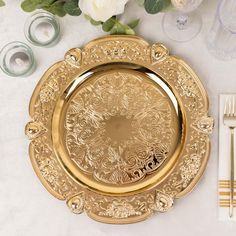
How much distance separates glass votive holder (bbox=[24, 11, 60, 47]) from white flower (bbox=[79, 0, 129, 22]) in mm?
115

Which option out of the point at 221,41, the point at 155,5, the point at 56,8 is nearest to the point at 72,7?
the point at 56,8

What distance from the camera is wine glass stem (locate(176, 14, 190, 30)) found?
3.12 feet

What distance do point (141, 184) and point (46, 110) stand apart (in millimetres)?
239

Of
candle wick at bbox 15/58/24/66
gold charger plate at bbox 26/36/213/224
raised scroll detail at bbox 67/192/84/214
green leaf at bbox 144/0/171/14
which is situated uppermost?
green leaf at bbox 144/0/171/14

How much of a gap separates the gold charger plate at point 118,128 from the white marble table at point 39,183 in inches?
1.3

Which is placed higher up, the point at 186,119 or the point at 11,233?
the point at 186,119

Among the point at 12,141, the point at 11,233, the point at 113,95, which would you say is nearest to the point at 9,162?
the point at 12,141

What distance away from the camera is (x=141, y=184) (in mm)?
961

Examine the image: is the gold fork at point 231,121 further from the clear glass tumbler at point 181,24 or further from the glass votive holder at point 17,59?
the glass votive holder at point 17,59

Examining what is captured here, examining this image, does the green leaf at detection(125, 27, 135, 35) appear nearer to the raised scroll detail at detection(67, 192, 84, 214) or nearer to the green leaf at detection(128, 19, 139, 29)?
the green leaf at detection(128, 19, 139, 29)

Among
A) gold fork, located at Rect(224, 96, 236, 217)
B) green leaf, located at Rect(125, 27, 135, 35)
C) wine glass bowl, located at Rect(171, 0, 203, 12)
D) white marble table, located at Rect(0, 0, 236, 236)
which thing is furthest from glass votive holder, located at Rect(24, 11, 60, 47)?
gold fork, located at Rect(224, 96, 236, 217)

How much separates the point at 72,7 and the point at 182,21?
22cm

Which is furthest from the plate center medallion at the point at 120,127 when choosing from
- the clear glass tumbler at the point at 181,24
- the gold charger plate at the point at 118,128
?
the clear glass tumbler at the point at 181,24

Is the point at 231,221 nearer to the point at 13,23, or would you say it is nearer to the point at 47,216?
the point at 47,216
